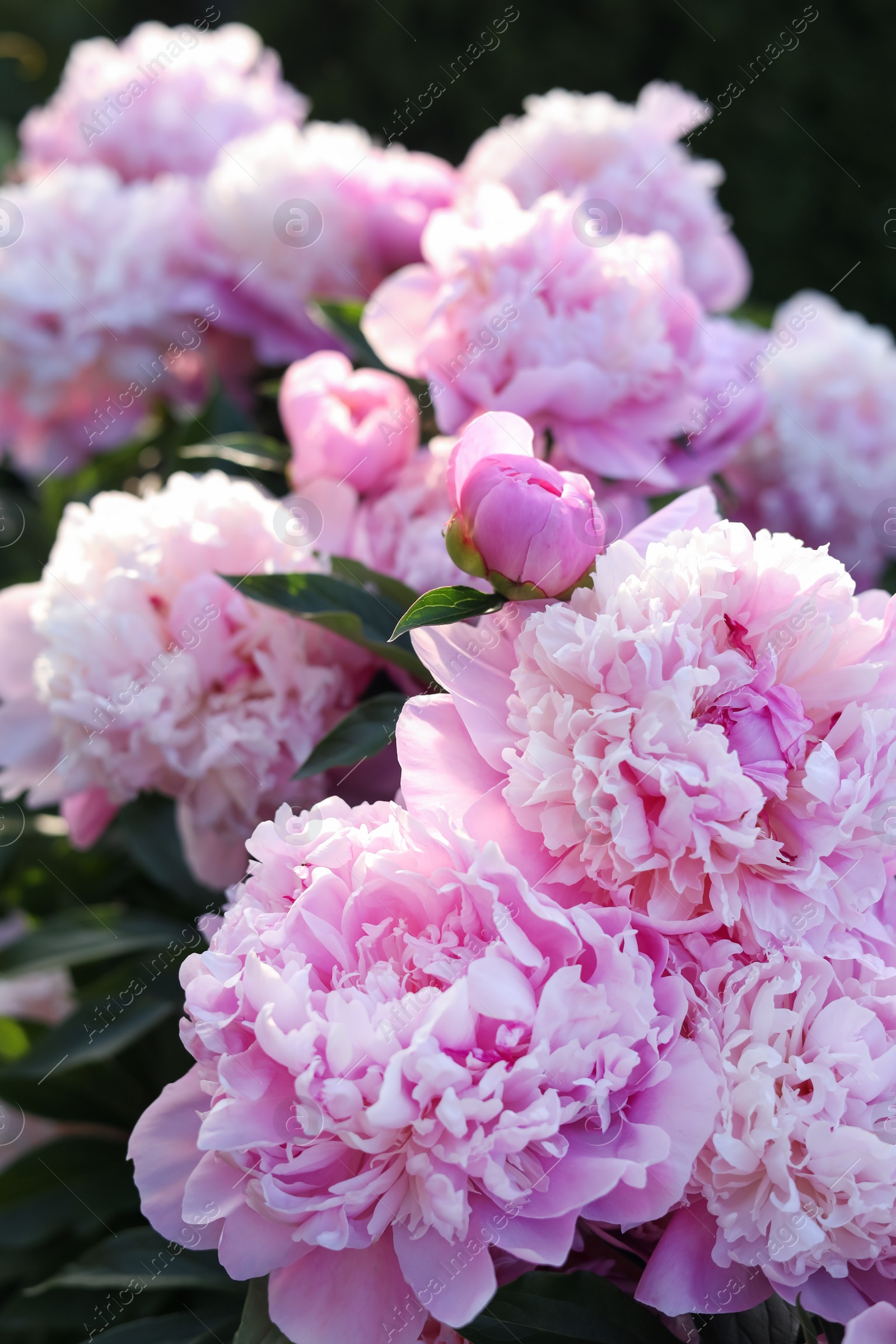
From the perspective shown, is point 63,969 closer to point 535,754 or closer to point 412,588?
point 412,588

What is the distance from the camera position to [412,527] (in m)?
0.61

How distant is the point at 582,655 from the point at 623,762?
0.13ft

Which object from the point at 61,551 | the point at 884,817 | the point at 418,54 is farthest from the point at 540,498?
the point at 418,54

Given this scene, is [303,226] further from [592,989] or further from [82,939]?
[592,989]

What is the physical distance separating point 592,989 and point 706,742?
9 centimetres

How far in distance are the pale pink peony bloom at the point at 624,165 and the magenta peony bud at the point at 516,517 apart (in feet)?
1.42

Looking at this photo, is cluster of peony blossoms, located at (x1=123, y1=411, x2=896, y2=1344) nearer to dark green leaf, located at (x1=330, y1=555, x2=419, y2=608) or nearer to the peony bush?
the peony bush

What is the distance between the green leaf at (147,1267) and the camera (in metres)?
0.54

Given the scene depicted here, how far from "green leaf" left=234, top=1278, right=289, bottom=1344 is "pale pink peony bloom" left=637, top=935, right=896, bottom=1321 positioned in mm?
136

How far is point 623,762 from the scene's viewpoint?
0.39m

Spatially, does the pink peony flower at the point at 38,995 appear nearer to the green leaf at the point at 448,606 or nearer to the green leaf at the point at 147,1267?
the green leaf at the point at 147,1267

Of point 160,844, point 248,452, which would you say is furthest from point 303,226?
point 160,844

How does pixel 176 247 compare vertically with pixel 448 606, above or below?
below

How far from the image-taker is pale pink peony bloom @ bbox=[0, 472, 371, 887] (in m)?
0.57
